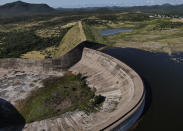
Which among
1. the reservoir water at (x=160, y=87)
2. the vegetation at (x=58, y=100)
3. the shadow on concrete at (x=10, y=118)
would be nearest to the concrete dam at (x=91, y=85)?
the shadow on concrete at (x=10, y=118)

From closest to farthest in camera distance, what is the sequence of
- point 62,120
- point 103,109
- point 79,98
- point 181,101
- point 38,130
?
point 38,130
point 62,120
point 103,109
point 181,101
point 79,98

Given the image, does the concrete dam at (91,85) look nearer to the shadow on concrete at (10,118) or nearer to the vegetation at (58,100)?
the shadow on concrete at (10,118)

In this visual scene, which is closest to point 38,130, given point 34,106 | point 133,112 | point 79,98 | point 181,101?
point 34,106

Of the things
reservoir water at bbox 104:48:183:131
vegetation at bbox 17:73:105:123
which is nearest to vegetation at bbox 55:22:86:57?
reservoir water at bbox 104:48:183:131

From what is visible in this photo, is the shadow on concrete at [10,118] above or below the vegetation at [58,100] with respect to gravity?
below

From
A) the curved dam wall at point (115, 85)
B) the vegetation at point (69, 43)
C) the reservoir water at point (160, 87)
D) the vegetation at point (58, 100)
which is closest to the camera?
the curved dam wall at point (115, 85)

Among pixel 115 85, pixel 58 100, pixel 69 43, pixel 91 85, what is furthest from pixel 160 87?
pixel 69 43

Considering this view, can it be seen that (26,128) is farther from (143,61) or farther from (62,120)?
(143,61)
